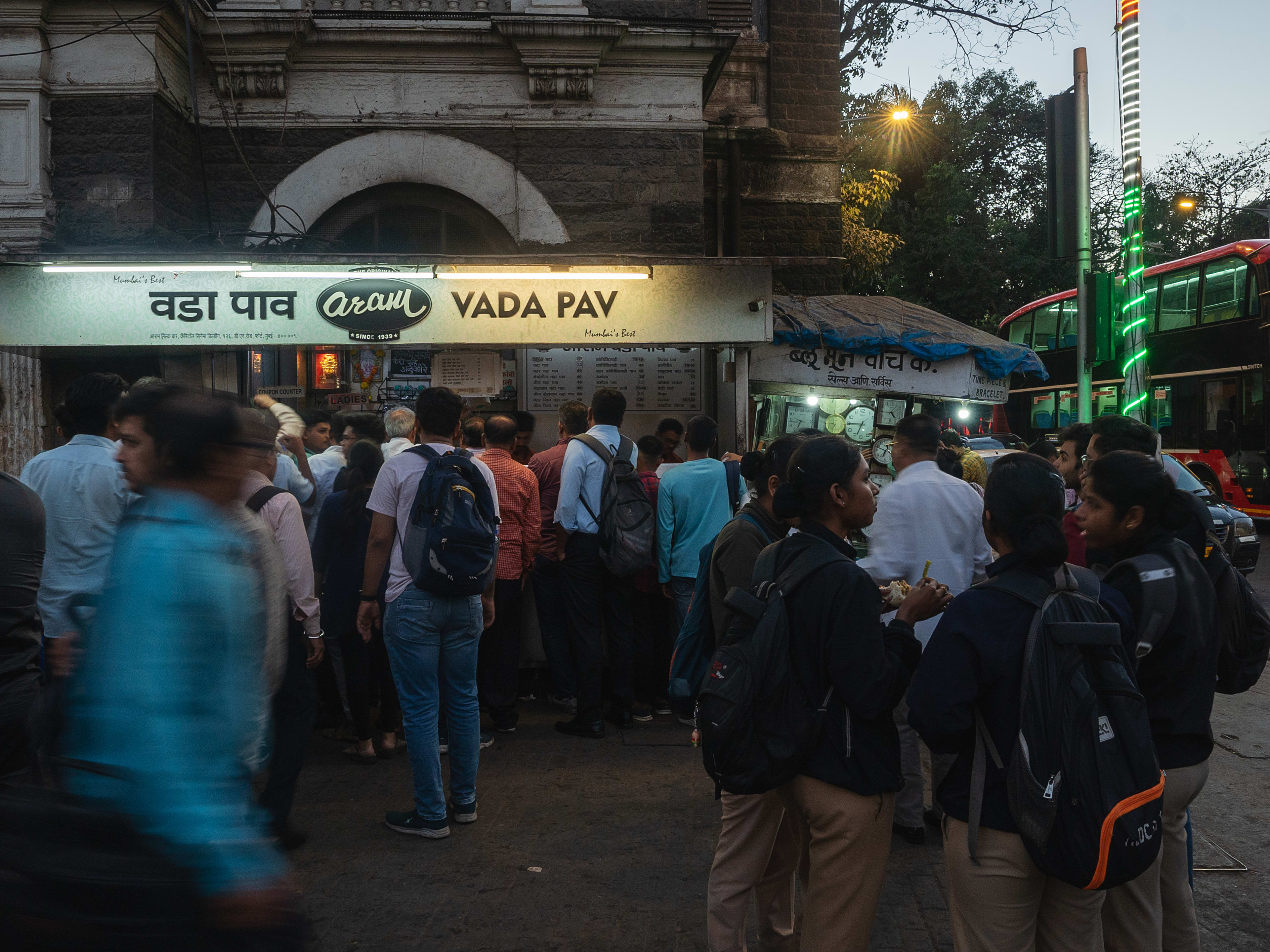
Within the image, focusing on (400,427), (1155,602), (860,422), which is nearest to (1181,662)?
(1155,602)

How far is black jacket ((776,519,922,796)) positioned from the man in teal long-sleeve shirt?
3397mm

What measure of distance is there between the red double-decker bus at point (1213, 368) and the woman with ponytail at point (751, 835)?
14.3 meters

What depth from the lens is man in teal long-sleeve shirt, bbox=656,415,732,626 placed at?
6.15m

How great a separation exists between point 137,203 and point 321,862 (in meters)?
5.78

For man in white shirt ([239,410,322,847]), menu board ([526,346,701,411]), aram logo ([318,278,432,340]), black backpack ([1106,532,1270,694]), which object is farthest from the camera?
menu board ([526,346,701,411])

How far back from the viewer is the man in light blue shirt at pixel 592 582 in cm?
622

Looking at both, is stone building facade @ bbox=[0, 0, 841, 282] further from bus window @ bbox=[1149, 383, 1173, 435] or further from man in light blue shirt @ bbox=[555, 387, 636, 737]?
bus window @ bbox=[1149, 383, 1173, 435]

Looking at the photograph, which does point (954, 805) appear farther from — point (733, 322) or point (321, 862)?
point (733, 322)

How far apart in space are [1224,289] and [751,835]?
18.2 m

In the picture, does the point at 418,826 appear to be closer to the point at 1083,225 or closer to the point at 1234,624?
the point at 1234,624

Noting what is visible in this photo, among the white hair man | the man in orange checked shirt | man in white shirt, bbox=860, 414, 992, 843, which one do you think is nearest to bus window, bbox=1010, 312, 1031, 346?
the man in orange checked shirt

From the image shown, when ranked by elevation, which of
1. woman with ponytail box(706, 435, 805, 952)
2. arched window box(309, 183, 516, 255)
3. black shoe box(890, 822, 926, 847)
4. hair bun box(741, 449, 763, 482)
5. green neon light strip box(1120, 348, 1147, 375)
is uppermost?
arched window box(309, 183, 516, 255)

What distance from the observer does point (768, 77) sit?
449 inches

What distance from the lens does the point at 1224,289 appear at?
17.6 metres
